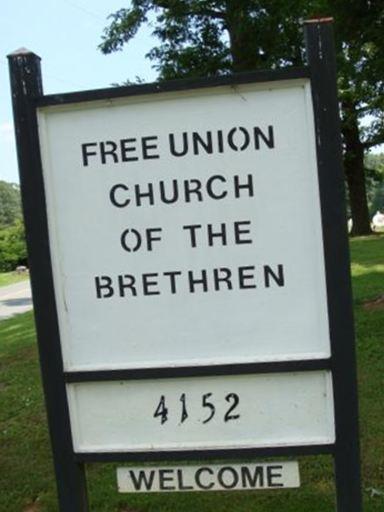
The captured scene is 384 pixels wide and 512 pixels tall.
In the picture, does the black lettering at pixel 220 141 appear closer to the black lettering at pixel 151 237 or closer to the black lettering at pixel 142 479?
the black lettering at pixel 151 237

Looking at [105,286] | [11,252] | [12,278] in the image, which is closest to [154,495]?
[105,286]

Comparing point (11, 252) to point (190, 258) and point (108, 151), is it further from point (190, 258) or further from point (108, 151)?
point (190, 258)

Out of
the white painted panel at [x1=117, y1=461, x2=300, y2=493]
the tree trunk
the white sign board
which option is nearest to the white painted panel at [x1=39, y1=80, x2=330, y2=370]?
the white sign board

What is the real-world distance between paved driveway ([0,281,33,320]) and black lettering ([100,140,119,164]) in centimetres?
1277

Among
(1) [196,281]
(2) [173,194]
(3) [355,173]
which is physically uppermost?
(3) [355,173]

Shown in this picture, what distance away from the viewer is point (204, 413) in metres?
2.37

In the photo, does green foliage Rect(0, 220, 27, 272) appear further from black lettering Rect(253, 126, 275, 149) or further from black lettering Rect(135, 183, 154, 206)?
black lettering Rect(253, 126, 275, 149)

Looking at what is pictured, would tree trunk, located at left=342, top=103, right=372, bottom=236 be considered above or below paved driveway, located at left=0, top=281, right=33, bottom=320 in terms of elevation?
above

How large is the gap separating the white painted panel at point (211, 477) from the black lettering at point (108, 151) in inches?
43.0

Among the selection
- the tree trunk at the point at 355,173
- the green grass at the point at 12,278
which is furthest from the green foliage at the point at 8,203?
the tree trunk at the point at 355,173

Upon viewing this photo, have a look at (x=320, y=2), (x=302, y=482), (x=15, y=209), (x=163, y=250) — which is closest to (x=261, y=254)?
(x=163, y=250)

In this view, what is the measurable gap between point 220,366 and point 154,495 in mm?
1665

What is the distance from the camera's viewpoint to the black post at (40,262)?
234 centimetres

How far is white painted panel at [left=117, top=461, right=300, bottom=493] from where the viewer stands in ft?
7.64
